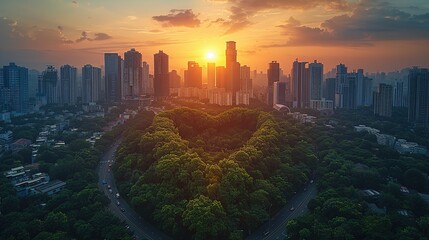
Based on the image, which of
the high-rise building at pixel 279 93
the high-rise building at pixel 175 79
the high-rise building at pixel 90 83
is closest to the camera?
the high-rise building at pixel 279 93

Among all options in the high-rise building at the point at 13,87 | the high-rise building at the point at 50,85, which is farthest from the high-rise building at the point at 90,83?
the high-rise building at the point at 13,87

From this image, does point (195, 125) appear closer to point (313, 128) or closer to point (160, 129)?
point (160, 129)

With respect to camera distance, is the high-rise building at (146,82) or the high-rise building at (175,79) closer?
the high-rise building at (146,82)

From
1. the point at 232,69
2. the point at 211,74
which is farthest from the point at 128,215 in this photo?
the point at 211,74

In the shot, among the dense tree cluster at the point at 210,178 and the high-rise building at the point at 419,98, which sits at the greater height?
the high-rise building at the point at 419,98

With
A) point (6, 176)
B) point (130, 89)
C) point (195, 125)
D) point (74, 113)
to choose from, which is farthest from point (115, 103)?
point (6, 176)

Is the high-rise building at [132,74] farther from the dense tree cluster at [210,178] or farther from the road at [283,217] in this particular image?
the road at [283,217]

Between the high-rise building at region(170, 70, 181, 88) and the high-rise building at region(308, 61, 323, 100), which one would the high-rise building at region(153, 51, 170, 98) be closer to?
the high-rise building at region(170, 70, 181, 88)
